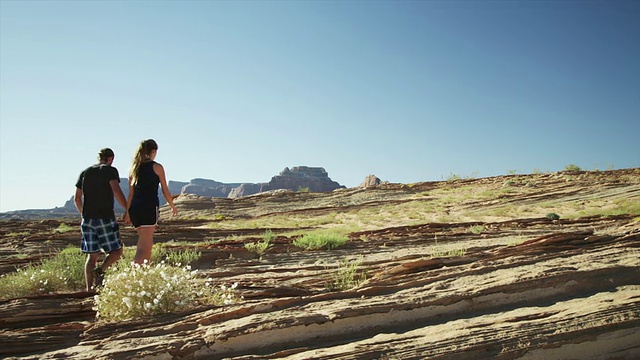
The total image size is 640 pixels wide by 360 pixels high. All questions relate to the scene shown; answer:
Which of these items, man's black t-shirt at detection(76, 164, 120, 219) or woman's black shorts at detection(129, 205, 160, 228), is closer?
woman's black shorts at detection(129, 205, 160, 228)

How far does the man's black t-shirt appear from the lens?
6.16m

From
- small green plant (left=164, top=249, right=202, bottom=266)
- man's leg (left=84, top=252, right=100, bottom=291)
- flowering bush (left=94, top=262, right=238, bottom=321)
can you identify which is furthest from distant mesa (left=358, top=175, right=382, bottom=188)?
flowering bush (left=94, top=262, right=238, bottom=321)

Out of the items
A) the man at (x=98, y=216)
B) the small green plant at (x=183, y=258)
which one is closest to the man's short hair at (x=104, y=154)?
the man at (x=98, y=216)

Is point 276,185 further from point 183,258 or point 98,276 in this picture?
point 98,276

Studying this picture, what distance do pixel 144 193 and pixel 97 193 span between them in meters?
0.75

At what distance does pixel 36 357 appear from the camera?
12.4 ft

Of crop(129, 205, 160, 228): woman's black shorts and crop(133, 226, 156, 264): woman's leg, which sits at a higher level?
crop(129, 205, 160, 228): woman's black shorts

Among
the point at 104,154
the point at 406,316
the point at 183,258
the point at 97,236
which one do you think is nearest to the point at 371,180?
the point at 183,258

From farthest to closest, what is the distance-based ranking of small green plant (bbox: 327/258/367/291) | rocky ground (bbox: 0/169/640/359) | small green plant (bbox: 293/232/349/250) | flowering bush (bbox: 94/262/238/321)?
small green plant (bbox: 293/232/349/250) < small green plant (bbox: 327/258/367/291) < flowering bush (bbox: 94/262/238/321) < rocky ground (bbox: 0/169/640/359)

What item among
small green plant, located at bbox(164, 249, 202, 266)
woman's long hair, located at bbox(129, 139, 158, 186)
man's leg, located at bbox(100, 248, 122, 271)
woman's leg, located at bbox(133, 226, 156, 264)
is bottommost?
small green plant, located at bbox(164, 249, 202, 266)

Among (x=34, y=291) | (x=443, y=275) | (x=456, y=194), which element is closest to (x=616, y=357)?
(x=443, y=275)

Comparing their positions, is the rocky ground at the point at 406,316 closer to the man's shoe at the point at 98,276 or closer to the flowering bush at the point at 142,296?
the flowering bush at the point at 142,296

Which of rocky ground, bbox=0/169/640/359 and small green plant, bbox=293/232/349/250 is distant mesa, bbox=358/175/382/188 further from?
rocky ground, bbox=0/169/640/359

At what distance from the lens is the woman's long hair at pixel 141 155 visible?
612cm
